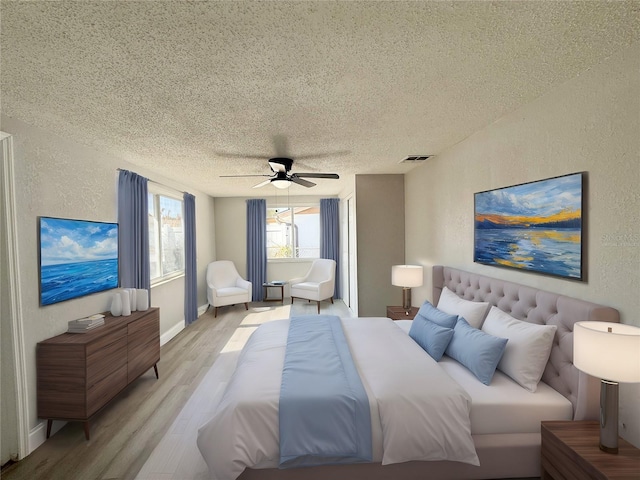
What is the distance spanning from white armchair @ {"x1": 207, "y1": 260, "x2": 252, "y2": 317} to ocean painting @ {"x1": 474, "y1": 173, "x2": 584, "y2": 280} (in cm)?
457

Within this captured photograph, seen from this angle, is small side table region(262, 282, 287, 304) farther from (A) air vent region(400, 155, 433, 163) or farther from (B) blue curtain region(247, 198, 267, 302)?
(A) air vent region(400, 155, 433, 163)

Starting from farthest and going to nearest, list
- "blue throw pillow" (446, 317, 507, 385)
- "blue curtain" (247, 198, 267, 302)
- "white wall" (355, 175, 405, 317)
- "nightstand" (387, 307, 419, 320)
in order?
"blue curtain" (247, 198, 267, 302) → "white wall" (355, 175, 405, 317) → "nightstand" (387, 307, 419, 320) → "blue throw pillow" (446, 317, 507, 385)

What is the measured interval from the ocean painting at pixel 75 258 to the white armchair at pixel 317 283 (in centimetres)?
357

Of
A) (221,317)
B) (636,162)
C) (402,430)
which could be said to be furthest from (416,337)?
(221,317)

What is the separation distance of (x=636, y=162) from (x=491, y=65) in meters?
0.87

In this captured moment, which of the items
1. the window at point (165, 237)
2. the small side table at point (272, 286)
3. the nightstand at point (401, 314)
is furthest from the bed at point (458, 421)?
the small side table at point (272, 286)

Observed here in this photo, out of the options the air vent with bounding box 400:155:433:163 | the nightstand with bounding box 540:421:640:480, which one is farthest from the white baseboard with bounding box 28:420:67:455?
the air vent with bounding box 400:155:433:163

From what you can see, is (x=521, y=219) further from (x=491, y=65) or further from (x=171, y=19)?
(x=171, y=19)

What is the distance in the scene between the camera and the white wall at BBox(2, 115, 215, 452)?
2.37 m

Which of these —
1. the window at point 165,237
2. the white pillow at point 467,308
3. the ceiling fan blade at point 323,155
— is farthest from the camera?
the window at point 165,237

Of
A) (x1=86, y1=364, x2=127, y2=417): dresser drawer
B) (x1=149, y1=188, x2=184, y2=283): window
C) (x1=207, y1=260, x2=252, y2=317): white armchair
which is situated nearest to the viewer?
(x1=86, y1=364, x2=127, y2=417): dresser drawer

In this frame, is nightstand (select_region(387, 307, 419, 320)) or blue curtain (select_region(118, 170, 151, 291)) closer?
blue curtain (select_region(118, 170, 151, 291))

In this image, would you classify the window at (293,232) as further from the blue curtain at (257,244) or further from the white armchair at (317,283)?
the white armchair at (317,283)

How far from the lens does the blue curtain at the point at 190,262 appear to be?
552 centimetres
